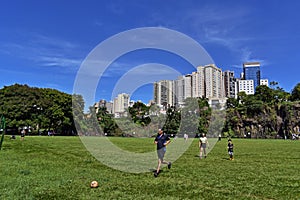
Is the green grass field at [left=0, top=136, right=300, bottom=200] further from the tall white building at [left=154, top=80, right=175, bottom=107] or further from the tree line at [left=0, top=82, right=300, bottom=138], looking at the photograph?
the tree line at [left=0, top=82, right=300, bottom=138]

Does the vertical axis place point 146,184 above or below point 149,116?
below

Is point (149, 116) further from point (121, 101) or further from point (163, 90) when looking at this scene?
point (121, 101)

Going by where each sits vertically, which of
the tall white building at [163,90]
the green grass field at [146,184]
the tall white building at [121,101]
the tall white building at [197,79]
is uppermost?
the tall white building at [197,79]

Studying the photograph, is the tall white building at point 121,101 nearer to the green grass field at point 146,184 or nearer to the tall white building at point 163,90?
the tall white building at point 163,90

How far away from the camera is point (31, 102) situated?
258 ft

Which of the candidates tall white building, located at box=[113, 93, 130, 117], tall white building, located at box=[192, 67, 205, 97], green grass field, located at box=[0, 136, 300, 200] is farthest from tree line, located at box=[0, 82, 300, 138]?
green grass field, located at box=[0, 136, 300, 200]

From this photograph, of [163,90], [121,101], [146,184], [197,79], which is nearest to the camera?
[146,184]

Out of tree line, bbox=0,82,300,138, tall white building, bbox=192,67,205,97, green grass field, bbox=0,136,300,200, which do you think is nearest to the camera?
green grass field, bbox=0,136,300,200

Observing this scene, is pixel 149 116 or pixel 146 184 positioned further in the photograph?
pixel 149 116

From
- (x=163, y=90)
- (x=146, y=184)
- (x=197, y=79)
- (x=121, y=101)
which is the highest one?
(x=197, y=79)

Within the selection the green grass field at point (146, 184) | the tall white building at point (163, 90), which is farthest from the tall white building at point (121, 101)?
the green grass field at point (146, 184)

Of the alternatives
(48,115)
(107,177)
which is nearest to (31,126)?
(48,115)

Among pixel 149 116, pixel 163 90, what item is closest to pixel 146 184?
pixel 163 90

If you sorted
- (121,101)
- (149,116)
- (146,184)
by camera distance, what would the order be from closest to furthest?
(146,184), (121,101), (149,116)
